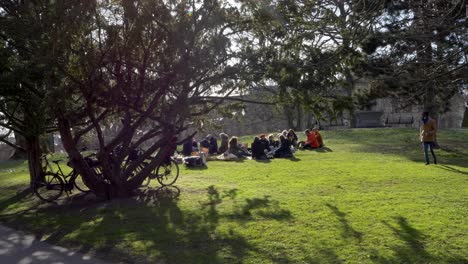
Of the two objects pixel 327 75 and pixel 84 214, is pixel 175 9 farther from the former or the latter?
pixel 84 214

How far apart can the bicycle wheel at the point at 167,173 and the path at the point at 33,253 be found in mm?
5052

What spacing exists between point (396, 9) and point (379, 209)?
26.4ft

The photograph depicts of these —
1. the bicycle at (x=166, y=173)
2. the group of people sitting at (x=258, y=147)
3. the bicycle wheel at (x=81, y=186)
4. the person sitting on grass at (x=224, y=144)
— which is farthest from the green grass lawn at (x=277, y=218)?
the person sitting on grass at (x=224, y=144)

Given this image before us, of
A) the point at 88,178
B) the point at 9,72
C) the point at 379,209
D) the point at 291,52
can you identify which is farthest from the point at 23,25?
the point at 379,209

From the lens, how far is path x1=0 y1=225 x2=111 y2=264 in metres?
6.46

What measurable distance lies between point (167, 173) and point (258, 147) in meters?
7.15

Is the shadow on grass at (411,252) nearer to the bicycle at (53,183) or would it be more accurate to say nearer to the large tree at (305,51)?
the large tree at (305,51)

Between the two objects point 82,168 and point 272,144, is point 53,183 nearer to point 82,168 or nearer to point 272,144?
point 82,168

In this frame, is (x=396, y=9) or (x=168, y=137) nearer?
(x=168, y=137)

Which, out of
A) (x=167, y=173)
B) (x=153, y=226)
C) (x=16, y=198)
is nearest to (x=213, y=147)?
(x=167, y=173)

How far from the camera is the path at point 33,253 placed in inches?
254

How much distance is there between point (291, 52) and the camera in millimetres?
11453

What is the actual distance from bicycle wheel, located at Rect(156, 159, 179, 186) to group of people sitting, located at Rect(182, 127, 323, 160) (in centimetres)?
669

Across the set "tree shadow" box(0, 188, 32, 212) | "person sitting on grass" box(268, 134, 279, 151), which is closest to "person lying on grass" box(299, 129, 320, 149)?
"person sitting on grass" box(268, 134, 279, 151)
